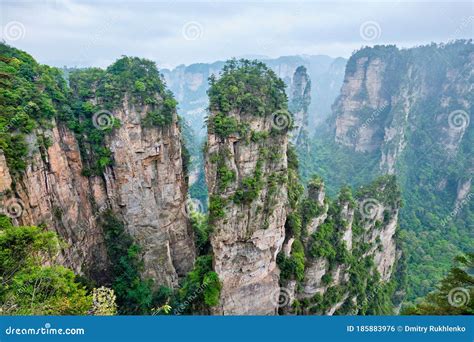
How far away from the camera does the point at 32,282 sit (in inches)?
427

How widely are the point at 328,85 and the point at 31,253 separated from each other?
18627 cm

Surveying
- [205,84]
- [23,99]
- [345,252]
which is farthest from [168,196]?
[205,84]

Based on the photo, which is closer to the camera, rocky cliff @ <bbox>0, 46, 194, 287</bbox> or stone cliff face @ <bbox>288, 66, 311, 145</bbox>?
rocky cliff @ <bbox>0, 46, 194, 287</bbox>

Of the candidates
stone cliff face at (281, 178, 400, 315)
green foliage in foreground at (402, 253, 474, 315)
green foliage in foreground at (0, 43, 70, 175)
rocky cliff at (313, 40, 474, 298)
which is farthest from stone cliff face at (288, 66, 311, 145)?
green foliage in foreground at (402, 253, 474, 315)

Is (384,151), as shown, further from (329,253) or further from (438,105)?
(329,253)

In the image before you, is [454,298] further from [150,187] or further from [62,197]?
[62,197]

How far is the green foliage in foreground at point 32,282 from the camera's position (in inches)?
391

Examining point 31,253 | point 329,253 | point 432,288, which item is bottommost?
point 432,288

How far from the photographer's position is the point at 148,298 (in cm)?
2331

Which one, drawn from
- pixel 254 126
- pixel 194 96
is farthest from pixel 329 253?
pixel 194 96

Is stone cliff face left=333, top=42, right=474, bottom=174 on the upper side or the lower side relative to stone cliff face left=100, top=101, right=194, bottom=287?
upper

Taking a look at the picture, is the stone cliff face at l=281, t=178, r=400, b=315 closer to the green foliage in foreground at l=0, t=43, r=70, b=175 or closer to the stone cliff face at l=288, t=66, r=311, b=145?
the green foliage in foreground at l=0, t=43, r=70, b=175

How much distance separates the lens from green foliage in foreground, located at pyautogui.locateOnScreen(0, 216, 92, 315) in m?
9.93

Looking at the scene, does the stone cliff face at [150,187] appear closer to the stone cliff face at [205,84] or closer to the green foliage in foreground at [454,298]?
the green foliage in foreground at [454,298]
